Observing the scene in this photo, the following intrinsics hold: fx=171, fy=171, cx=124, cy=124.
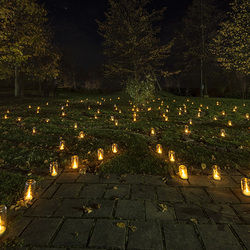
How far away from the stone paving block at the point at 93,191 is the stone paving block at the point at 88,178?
0.22 meters

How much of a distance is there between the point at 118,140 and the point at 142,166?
7.13 ft

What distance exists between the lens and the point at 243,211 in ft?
10.1

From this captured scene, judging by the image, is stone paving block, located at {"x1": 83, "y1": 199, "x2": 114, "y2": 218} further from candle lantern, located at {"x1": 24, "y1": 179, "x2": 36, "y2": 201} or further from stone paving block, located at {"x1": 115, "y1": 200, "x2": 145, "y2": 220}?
candle lantern, located at {"x1": 24, "y1": 179, "x2": 36, "y2": 201}

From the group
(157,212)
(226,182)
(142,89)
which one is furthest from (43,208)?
(142,89)

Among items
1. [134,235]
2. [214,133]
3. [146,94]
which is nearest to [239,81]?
[146,94]

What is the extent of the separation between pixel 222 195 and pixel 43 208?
11.7 ft

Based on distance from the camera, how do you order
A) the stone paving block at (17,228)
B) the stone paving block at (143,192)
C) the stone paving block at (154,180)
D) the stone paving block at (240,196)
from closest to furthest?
the stone paving block at (17,228), the stone paving block at (240,196), the stone paving block at (143,192), the stone paving block at (154,180)

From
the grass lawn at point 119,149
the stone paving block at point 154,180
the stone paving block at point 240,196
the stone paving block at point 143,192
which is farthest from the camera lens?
the grass lawn at point 119,149

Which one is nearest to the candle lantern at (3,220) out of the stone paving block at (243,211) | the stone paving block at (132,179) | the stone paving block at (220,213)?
the stone paving block at (132,179)

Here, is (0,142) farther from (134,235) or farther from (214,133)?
(214,133)

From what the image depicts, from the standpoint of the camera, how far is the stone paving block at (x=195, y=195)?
3401 millimetres

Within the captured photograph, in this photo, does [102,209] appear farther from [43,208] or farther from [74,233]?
[43,208]

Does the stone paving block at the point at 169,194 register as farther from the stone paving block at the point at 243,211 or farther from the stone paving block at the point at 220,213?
the stone paving block at the point at 243,211

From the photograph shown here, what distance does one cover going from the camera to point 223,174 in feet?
14.7
